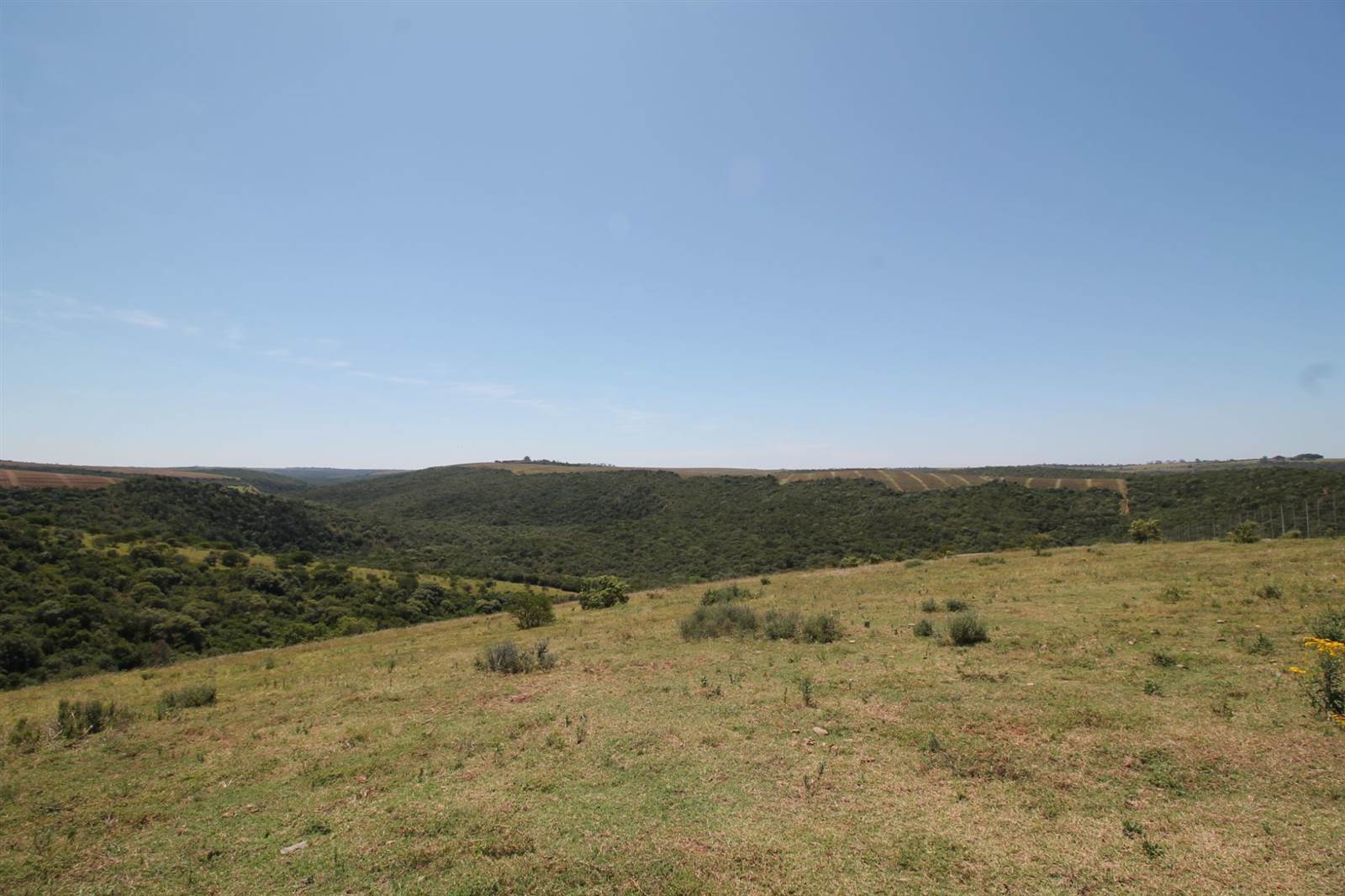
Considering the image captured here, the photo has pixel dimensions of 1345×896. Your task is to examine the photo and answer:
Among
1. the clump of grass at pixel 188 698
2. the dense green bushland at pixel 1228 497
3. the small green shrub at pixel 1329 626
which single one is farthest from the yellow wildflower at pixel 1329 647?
the dense green bushland at pixel 1228 497

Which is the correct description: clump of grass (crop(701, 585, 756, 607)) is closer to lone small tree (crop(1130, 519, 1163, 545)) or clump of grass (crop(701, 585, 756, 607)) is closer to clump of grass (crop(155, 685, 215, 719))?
clump of grass (crop(155, 685, 215, 719))

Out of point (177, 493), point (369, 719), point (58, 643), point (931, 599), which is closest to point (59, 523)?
point (177, 493)

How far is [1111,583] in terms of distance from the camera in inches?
787

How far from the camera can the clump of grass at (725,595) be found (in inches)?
932

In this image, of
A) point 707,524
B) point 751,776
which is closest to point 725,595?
point 751,776

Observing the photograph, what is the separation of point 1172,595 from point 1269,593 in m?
2.03

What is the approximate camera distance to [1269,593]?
15.1 m

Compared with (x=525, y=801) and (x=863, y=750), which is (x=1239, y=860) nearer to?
(x=863, y=750)

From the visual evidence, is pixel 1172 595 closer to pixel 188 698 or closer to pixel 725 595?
pixel 725 595

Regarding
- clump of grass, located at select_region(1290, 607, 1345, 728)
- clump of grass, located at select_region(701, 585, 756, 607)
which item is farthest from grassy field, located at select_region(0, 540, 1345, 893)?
clump of grass, located at select_region(701, 585, 756, 607)

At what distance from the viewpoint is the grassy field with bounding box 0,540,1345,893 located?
572 cm

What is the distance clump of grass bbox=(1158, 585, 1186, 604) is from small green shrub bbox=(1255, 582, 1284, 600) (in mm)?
1618

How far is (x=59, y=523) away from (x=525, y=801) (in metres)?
57.0

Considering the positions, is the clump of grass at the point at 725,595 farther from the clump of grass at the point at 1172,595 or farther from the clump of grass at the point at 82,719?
the clump of grass at the point at 82,719
